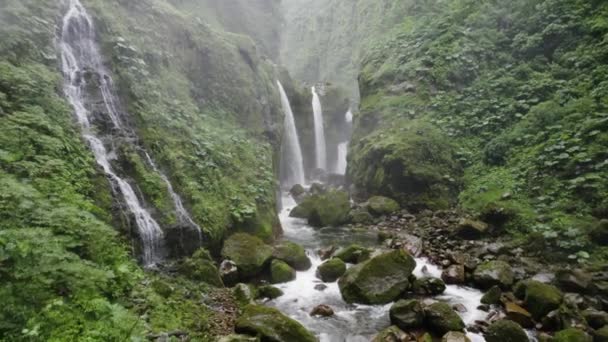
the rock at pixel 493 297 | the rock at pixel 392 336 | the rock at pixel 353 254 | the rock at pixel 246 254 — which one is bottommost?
the rock at pixel 392 336

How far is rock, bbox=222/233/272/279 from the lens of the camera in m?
9.94

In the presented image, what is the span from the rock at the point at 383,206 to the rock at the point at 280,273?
6.72 m

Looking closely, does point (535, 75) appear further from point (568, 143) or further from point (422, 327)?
point (422, 327)

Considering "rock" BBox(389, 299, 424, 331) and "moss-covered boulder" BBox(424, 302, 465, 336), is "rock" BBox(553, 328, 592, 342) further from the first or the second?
"rock" BBox(389, 299, 424, 331)

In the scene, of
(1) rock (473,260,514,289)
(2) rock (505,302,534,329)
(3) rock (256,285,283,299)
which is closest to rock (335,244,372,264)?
(3) rock (256,285,283,299)

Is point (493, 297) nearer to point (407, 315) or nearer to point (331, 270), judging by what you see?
point (407, 315)

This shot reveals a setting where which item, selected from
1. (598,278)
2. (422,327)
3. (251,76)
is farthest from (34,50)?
(598,278)

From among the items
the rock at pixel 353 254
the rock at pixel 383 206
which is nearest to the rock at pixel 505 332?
the rock at pixel 353 254

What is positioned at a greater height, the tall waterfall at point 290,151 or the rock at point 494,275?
the tall waterfall at point 290,151

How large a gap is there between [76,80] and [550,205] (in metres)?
14.9

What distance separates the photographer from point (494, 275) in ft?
29.6

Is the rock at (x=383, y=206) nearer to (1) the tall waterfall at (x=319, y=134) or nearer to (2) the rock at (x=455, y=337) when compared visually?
(2) the rock at (x=455, y=337)

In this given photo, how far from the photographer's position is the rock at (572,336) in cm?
649

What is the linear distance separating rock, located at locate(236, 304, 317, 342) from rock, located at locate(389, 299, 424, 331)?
5.97 feet
